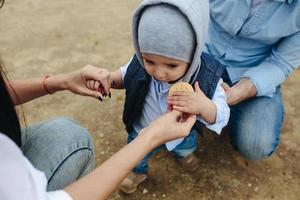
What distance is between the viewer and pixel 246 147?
2207 mm

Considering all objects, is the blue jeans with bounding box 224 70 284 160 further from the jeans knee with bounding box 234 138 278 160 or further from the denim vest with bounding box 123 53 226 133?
the denim vest with bounding box 123 53 226 133

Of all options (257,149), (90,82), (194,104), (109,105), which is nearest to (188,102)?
(194,104)

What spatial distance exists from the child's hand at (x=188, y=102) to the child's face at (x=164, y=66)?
3.3 inches

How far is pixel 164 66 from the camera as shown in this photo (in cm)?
171

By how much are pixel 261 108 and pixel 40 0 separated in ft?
8.59

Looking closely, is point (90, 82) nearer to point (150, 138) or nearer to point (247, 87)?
point (150, 138)

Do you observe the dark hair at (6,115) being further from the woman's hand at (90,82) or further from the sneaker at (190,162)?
the sneaker at (190,162)

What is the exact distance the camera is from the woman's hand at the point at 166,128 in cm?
149

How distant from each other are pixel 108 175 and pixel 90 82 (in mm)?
624

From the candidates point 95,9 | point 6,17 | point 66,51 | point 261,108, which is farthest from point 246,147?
point 6,17

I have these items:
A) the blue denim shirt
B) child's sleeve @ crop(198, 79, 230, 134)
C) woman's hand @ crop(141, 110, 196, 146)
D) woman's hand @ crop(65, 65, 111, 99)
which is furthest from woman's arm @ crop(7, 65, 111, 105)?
the blue denim shirt

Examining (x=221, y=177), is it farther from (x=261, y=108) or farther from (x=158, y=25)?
(x=158, y=25)

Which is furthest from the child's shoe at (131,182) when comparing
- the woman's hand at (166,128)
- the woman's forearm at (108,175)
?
the woman's forearm at (108,175)

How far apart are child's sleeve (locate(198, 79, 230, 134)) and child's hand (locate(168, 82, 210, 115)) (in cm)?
11
